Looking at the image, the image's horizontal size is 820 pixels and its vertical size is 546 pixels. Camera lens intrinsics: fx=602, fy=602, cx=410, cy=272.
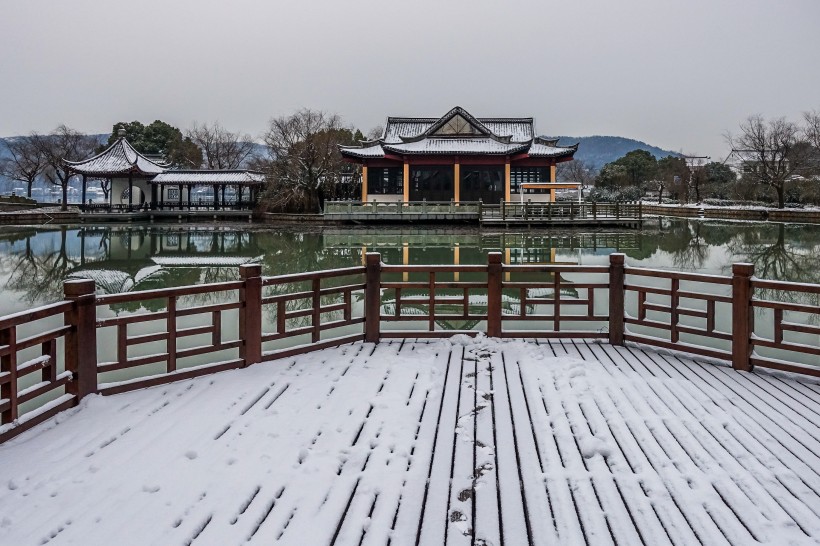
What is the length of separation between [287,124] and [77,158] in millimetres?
23545

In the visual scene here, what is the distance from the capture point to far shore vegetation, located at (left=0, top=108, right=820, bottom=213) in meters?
39.6

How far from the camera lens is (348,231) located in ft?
103

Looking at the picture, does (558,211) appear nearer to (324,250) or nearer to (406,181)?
(406,181)

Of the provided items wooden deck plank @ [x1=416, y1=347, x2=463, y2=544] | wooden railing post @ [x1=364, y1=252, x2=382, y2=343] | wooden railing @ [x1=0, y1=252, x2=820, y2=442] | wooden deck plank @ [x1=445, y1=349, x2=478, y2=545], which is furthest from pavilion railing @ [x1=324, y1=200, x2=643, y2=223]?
wooden deck plank @ [x1=416, y1=347, x2=463, y2=544]

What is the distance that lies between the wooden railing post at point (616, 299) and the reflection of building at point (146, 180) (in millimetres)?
38070

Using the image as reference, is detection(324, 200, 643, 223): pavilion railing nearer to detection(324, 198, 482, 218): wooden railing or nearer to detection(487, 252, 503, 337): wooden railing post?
detection(324, 198, 482, 218): wooden railing

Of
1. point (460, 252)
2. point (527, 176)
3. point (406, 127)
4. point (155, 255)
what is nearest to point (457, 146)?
point (527, 176)

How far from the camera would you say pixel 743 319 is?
5504 mm

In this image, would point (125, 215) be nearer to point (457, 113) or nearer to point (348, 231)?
point (348, 231)

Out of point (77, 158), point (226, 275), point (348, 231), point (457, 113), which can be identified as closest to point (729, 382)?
point (226, 275)

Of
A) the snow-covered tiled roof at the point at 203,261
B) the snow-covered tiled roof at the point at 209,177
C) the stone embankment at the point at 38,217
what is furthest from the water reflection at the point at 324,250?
the snow-covered tiled roof at the point at 209,177

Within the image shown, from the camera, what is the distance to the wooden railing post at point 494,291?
6.48 m

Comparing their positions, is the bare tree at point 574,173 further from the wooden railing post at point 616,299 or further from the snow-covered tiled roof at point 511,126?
the wooden railing post at point 616,299

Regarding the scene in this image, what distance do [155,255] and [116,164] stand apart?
78.4 ft
